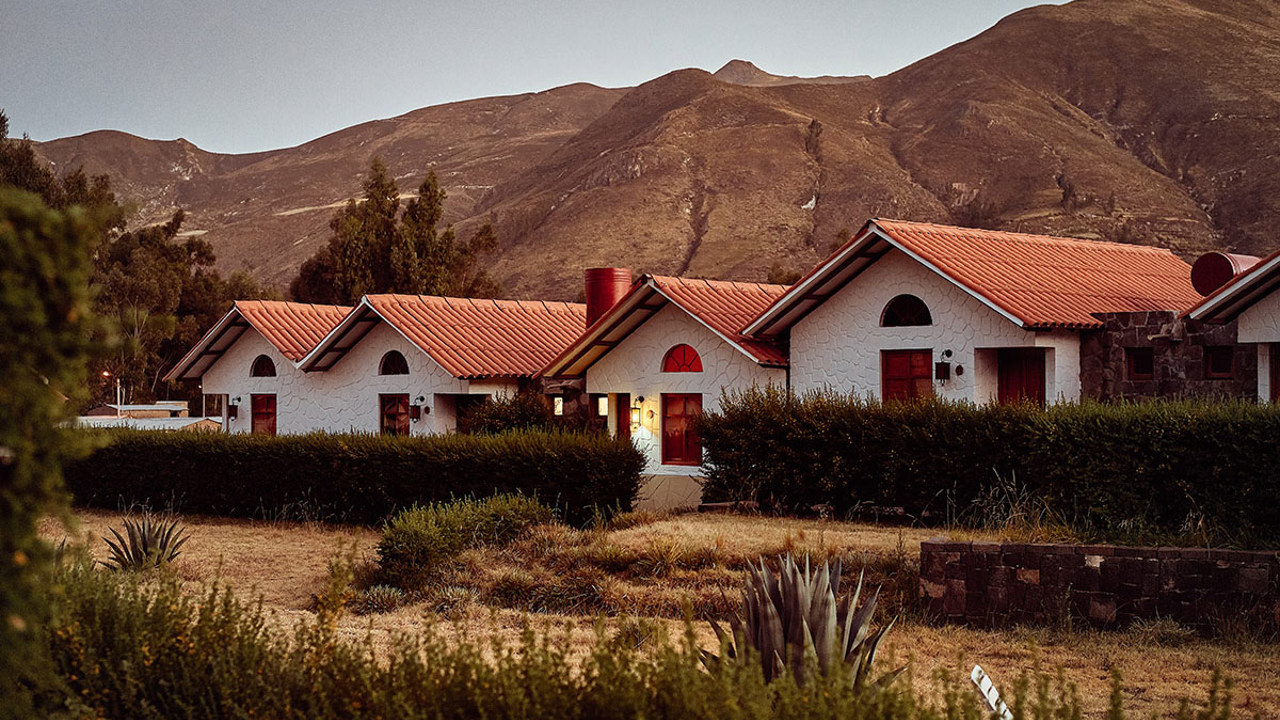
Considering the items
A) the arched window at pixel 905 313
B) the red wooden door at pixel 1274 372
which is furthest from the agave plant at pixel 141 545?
the red wooden door at pixel 1274 372

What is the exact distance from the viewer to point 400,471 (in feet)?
75.3

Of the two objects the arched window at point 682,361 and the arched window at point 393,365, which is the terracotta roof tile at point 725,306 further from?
the arched window at point 393,365

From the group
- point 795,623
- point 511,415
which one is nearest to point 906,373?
point 511,415

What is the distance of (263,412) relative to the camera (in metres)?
35.4

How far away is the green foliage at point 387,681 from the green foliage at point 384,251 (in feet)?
160

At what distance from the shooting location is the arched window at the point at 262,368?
115ft

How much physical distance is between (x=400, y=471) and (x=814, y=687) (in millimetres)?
18557

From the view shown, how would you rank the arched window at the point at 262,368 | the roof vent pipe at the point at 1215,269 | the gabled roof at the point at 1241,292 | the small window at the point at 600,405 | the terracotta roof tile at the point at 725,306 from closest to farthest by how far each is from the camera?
1. the gabled roof at the point at 1241,292
2. the roof vent pipe at the point at 1215,269
3. the terracotta roof tile at the point at 725,306
4. the small window at the point at 600,405
5. the arched window at the point at 262,368

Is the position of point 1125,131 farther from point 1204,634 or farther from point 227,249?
point 1204,634

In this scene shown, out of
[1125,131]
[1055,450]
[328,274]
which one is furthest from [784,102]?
[1055,450]

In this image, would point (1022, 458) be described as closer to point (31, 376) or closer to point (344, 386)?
point (31, 376)

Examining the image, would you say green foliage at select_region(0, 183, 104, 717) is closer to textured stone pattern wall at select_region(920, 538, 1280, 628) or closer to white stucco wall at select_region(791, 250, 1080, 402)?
textured stone pattern wall at select_region(920, 538, 1280, 628)

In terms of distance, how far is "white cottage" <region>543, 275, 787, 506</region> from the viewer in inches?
1051

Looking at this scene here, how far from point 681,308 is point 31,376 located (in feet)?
77.5
